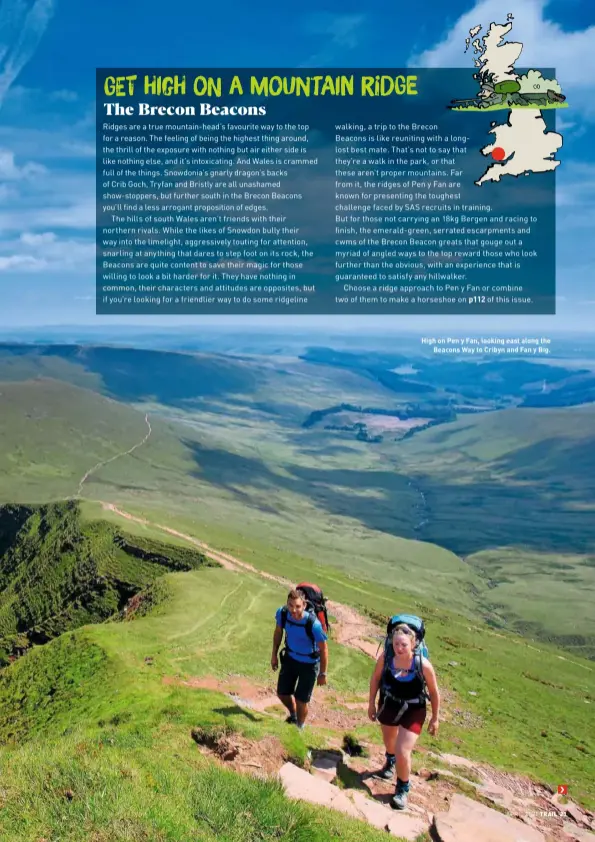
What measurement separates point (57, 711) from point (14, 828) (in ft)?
65.2

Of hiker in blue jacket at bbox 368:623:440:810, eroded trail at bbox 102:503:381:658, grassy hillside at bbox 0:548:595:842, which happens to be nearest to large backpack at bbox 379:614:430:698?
hiker in blue jacket at bbox 368:623:440:810

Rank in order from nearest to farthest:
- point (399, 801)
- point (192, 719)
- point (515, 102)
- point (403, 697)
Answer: point (403, 697)
point (399, 801)
point (192, 719)
point (515, 102)

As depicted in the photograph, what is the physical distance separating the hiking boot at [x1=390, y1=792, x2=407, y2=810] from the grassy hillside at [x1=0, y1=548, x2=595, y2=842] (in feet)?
8.47

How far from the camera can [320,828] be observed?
1107cm

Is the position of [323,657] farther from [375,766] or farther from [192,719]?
[192,719]

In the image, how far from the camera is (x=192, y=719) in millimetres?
16750

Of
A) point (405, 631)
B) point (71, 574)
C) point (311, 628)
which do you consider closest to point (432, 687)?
point (405, 631)

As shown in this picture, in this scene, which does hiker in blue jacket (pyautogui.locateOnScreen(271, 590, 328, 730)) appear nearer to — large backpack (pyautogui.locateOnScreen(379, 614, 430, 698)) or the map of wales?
large backpack (pyautogui.locateOnScreen(379, 614, 430, 698))

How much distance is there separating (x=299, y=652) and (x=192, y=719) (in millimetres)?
Answer: 3367

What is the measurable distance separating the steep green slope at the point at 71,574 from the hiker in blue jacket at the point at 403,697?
46920mm

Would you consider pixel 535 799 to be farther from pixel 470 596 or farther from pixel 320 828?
pixel 470 596

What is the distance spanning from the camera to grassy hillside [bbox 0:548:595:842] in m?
10.5

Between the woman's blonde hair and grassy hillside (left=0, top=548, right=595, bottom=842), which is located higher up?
the woman's blonde hair

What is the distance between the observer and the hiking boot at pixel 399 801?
549 inches
